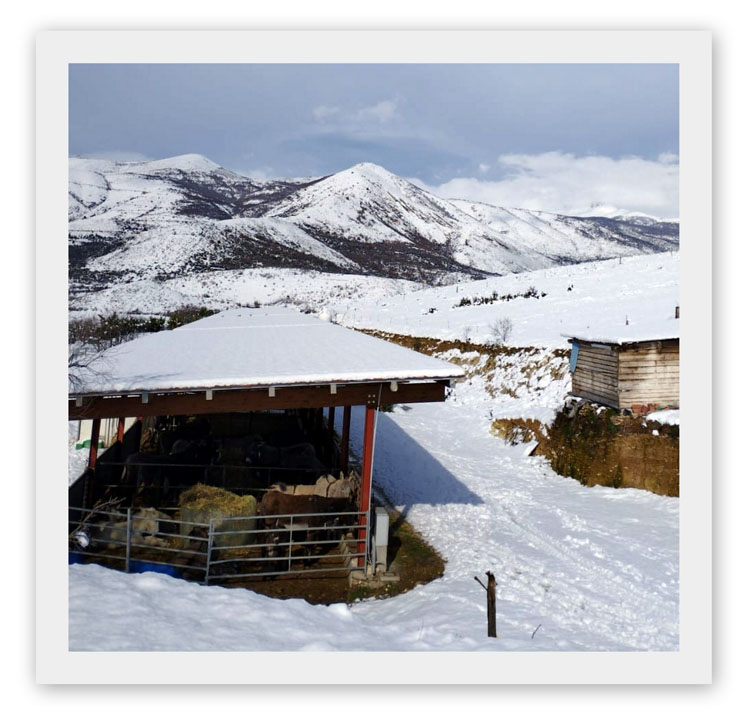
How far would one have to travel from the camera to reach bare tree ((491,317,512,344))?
93.2ft

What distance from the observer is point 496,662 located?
5125 millimetres

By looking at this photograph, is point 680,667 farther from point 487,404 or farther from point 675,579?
point 487,404

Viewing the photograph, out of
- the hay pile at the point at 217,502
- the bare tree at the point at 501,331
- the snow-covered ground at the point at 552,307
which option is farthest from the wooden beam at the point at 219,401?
the bare tree at the point at 501,331

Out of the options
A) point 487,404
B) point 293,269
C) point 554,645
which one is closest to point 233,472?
point 554,645

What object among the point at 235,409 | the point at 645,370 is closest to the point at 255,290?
the point at 645,370

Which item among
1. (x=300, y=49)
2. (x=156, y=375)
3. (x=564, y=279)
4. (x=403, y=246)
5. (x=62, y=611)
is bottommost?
(x=62, y=611)

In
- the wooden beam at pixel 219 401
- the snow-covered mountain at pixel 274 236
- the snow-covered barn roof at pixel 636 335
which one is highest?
the snow-covered mountain at pixel 274 236

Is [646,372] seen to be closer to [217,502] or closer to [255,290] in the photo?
[217,502]

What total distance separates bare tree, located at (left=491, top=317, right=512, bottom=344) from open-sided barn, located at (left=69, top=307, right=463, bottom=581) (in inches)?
638

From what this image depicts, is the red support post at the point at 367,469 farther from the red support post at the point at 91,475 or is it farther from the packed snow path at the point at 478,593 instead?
the red support post at the point at 91,475

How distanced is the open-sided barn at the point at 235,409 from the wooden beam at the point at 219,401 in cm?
2

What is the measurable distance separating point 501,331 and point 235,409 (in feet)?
77.7

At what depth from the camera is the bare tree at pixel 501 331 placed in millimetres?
28392

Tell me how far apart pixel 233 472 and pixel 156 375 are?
455 cm
